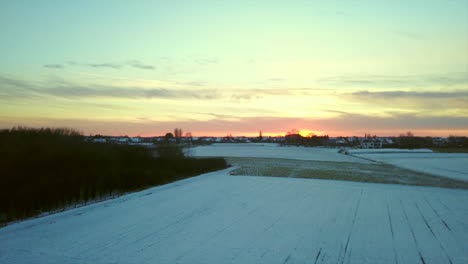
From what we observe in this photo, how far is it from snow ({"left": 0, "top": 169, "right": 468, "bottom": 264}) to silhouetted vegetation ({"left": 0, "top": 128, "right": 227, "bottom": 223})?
1.00 m

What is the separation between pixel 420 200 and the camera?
9.07 m

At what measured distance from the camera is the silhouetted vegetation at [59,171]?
23.1 ft

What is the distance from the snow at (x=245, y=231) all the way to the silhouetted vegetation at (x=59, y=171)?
1.00 m

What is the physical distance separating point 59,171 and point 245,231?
19.7ft

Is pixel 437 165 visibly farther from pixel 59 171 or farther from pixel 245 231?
pixel 59 171

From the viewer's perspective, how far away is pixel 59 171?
8.93m

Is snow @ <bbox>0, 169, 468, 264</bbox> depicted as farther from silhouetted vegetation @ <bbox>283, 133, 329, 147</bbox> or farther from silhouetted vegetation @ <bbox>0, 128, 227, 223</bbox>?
silhouetted vegetation @ <bbox>283, 133, 329, 147</bbox>

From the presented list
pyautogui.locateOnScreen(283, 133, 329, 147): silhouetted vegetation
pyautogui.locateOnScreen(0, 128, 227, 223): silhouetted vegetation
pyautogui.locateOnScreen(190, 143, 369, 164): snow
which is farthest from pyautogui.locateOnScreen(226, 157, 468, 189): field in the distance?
pyautogui.locateOnScreen(283, 133, 329, 147): silhouetted vegetation

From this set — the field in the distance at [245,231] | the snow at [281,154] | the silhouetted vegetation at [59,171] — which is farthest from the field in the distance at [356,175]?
the snow at [281,154]

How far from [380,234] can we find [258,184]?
6.47 meters

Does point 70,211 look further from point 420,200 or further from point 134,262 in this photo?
point 420,200

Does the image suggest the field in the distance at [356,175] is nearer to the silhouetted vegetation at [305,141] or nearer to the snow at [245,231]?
the snow at [245,231]

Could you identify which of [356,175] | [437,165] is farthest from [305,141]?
[356,175]

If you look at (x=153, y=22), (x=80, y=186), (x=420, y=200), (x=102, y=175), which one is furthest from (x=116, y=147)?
(x=420, y=200)
